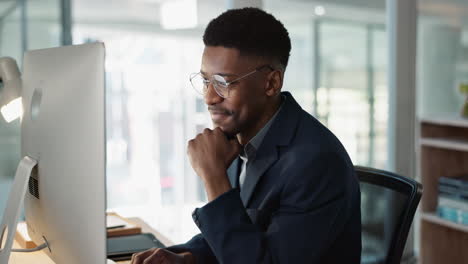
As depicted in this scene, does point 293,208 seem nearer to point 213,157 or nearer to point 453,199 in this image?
point 213,157

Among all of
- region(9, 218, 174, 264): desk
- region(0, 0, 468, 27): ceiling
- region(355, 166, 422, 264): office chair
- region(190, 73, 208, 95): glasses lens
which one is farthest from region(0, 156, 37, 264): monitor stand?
region(0, 0, 468, 27): ceiling

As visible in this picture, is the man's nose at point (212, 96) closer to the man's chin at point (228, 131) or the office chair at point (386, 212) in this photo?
the man's chin at point (228, 131)

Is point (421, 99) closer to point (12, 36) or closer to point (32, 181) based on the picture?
point (12, 36)

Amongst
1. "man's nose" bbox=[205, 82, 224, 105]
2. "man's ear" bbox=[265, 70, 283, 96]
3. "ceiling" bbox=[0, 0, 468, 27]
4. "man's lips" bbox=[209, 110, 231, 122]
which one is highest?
"ceiling" bbox=[0, 0, 468, 27]

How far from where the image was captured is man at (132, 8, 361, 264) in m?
1.13

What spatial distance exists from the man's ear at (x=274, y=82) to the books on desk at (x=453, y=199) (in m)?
1.93

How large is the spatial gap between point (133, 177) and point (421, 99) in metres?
4.17

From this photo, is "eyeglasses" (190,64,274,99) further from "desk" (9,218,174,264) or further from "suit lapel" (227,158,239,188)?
"desk" (9,218,174,264)

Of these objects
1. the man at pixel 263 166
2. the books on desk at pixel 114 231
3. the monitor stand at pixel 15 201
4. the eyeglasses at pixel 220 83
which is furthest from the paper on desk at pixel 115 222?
the eyeglasses at pixel 220 83

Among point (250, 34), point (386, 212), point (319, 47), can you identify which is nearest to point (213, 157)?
point (250, 34)

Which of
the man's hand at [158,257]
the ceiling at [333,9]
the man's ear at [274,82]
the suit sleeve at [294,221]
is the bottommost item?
the man's hand at [158,257]

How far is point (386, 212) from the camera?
1.52m

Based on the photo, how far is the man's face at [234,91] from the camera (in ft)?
4.04

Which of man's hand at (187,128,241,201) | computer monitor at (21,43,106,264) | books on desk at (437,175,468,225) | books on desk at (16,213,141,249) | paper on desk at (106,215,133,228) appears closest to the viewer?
computer monitor at (21,43,106,264)
